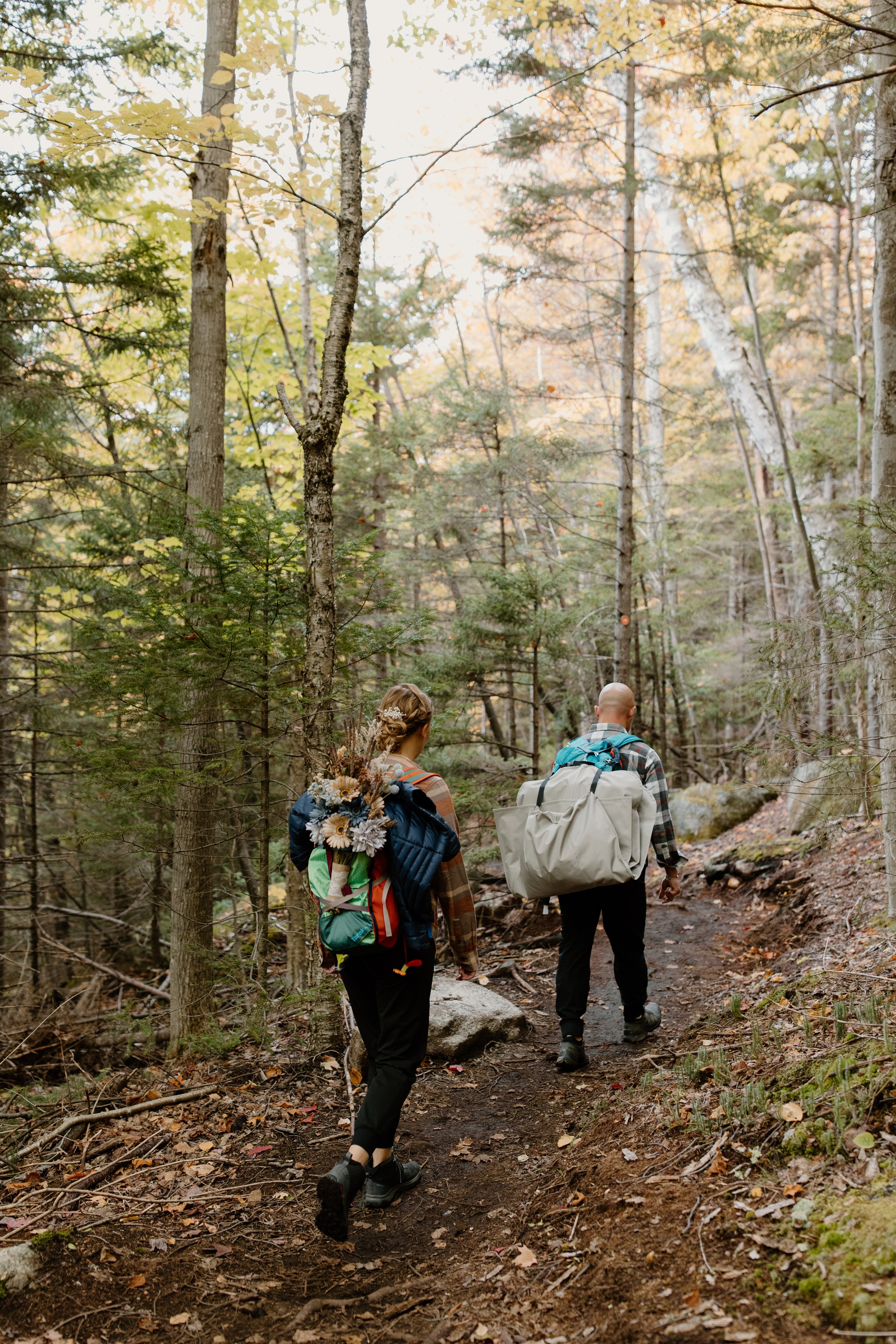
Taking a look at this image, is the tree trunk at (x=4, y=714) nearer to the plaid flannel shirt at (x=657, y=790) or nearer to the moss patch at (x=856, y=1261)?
the plaid flannel shirt at (x=657, y=790)

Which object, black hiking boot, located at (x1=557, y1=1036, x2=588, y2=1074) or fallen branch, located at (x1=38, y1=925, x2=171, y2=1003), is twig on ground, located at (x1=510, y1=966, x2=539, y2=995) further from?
fallen branch, located at (x1=38, y1=925, x2=171, y2=1003)

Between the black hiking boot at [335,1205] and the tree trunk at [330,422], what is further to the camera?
the tree trunk at [330,422]

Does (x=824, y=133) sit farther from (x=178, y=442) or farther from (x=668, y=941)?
(x=668, y=941)

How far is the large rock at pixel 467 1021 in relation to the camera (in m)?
4.89

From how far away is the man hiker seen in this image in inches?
179

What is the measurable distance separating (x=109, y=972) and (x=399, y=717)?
5478mm

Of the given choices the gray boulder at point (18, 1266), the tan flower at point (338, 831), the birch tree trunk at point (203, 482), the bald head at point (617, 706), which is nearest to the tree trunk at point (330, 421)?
the birch tree trunk at point (203, 482)

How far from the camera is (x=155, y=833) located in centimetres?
731

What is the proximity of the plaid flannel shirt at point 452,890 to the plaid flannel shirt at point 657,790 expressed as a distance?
1.53m

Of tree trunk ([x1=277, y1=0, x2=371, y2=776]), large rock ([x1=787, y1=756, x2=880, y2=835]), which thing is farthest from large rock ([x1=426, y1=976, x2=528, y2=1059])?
large rock ([x1=787, y1=756, x2=880, y2=835])

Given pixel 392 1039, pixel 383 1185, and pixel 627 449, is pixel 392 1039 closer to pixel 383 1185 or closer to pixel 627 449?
pixel 383 1185

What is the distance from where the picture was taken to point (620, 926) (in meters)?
4.66

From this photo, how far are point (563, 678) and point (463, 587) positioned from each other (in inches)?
191

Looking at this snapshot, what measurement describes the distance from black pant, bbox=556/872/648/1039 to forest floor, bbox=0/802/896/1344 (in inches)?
12.7
